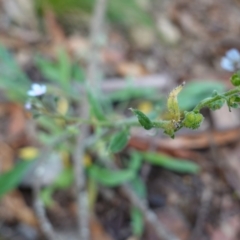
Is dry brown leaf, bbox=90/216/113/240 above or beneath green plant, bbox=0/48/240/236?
beneath

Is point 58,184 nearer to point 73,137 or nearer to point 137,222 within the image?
point 73,137

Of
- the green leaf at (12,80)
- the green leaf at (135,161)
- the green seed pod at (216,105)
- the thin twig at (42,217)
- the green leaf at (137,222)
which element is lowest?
the green seed pod at (216,105)

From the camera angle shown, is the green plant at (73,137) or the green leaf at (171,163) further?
the green leaf at (171,163)

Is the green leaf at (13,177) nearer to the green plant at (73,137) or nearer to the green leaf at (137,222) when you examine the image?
the green plant at (73,137)

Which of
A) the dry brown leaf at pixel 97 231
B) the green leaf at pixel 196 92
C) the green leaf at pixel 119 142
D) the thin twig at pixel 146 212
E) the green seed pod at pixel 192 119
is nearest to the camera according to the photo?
the green seed pod at pixel 192 119

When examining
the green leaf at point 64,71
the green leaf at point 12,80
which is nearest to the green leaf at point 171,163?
the green leaf at point 64,71

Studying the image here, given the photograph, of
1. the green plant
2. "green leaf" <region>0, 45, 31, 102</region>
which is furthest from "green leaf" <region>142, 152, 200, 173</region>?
"green leaf" <region>0, 45, 31, 102</region>

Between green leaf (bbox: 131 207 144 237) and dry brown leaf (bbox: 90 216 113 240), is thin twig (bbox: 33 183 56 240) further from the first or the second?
green leaf (bbox: 131 207 144 237)
